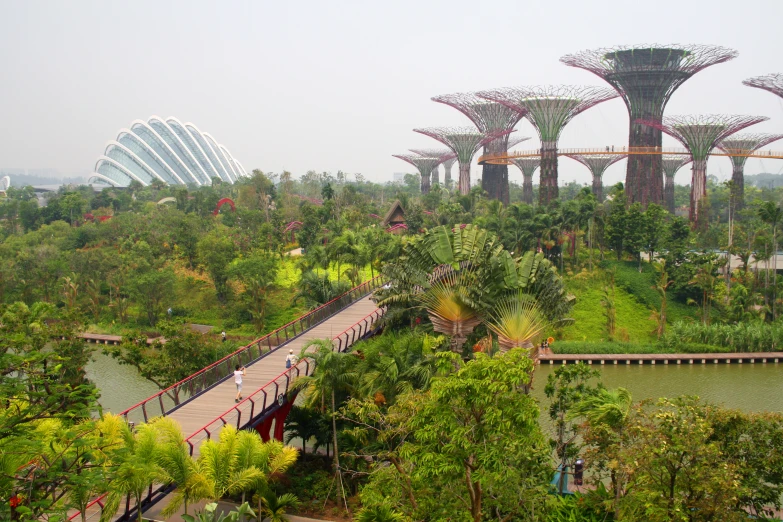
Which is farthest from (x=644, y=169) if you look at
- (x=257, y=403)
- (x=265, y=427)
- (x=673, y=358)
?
(x=257, y=403)

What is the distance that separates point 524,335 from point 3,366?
10255 millimetres

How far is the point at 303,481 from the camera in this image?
14469 millimetres

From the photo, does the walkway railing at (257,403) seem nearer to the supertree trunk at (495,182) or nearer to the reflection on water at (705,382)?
the reflection on water at (705,382)

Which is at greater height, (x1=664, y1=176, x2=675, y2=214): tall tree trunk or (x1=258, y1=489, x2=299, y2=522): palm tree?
(x1=664, y1=176, x2=675, y2=214): tall tree trunk

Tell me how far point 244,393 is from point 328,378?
79.6 inches

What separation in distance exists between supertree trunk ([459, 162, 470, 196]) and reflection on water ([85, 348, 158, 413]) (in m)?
34.7

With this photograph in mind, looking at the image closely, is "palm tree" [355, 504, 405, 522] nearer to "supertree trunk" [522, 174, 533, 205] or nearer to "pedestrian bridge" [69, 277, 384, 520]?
"pedestrian bridge" [69, 277, 384, 520]

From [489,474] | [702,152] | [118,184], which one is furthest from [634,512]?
[118,184]

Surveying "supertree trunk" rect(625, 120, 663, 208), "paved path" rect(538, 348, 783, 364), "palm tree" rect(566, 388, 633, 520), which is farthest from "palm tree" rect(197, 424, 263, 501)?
"supertree trunk" rect(625, 120, 663, 208)

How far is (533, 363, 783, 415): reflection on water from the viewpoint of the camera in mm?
19969

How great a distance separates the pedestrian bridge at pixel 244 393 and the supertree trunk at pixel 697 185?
1176 inches

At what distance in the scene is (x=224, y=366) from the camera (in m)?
15.5

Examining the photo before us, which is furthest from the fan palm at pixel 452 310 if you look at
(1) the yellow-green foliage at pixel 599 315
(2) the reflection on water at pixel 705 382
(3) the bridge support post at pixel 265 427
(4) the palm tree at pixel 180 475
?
(1) the yellow-green foliage at pixel 599 315

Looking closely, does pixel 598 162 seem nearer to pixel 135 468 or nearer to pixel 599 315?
pixel 599 315
